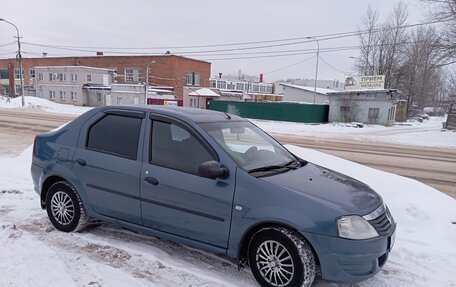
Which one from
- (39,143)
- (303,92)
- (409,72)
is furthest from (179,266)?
(409,72)

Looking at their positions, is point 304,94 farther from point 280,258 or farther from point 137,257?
point 280,258

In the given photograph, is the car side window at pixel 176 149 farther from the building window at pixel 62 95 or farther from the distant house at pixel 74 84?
the building window at pixel 62 95

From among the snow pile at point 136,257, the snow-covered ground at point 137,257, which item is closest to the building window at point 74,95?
the snow-covered ground at point 137,257

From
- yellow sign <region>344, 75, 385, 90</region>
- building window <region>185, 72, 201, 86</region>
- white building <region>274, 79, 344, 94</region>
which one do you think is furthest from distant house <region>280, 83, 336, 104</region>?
white building <region>274, 79, 344, 94</region>

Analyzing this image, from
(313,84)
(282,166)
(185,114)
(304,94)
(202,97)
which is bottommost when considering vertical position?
(202,97)

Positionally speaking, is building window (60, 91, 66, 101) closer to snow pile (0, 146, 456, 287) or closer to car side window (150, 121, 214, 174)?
snow pile (0, 146, 456, 287)

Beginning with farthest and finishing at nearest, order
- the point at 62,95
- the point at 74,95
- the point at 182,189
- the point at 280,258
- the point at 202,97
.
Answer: the point at 62,95 < the point at 74,95 < the point at 202,97 < the point at 182,189 < the point at 280,258

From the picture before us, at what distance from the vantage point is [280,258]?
10.7 ft

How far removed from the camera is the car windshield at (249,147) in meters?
3.71

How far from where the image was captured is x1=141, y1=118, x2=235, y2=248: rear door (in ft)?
11.4

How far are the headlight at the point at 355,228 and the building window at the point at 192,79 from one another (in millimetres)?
61425

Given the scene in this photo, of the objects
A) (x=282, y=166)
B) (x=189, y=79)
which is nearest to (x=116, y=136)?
(x=282, y=166)

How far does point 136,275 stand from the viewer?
3.52 metres

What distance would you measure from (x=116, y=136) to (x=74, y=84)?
56532 mm
